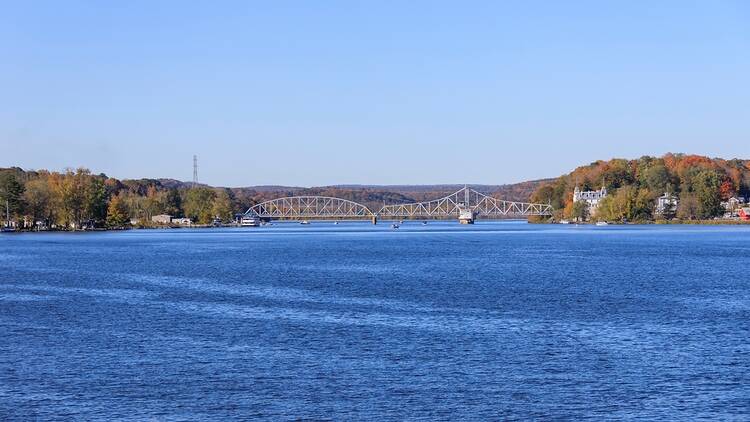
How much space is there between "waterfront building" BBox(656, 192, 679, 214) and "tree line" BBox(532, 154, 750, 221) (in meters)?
0.30

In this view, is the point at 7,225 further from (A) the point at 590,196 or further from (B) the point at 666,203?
(A) the point at 590,196

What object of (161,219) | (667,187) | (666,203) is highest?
(667,187)

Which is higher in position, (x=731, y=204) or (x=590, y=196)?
(x=590, y=196)

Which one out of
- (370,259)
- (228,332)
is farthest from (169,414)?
(370,259)

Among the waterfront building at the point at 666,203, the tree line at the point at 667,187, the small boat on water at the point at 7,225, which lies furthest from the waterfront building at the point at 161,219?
the waterfront building at the point at 666,203

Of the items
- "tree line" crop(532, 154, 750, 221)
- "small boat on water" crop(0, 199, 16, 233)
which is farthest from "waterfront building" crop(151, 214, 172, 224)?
"tree line" crop(532, 154, 750, 221)

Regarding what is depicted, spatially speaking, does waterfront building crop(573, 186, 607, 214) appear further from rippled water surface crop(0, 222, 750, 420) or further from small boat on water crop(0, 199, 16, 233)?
rippled water surface crop(0, 222, 750, 420)

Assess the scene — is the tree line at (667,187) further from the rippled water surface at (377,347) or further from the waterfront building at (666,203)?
the rippled water surface at (377,347)

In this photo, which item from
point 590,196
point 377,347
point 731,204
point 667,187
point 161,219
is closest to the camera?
point 377,347

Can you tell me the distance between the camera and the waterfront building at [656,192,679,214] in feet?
540

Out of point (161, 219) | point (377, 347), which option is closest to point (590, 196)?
point (161, 219)

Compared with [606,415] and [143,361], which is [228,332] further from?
[606,415]

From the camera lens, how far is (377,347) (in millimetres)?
25609

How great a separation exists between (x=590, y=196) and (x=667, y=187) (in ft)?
85.0
